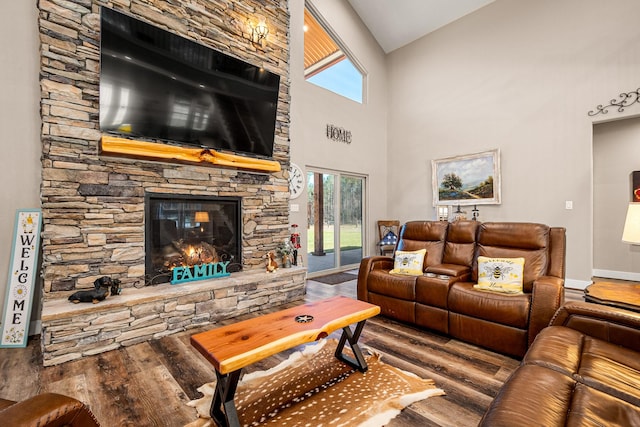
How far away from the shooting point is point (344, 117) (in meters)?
5.73

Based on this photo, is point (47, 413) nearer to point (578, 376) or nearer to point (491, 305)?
point (578, 376)

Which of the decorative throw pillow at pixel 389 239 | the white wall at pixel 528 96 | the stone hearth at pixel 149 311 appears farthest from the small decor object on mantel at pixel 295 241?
the white wall at pixel 528 96

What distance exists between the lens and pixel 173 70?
3.15 m

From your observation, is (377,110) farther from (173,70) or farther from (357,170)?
(173,70)

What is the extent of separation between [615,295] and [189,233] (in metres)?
3.79

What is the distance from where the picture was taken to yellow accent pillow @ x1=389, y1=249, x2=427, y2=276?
3205 millimetres

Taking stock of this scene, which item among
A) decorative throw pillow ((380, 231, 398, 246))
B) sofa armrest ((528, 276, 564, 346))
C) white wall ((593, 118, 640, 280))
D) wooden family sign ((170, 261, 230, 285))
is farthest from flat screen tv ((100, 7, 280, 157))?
white wall ((593, 118, 640, 280))

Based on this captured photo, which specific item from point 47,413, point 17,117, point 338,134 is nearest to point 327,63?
point 338,134

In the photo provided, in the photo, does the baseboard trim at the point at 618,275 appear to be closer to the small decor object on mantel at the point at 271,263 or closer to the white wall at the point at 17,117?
the small decor object on mantel at the point at 271,263

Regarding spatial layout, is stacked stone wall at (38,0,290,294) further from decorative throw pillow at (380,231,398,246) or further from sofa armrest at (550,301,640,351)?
decorative throw pillow at (380,231,398,246)

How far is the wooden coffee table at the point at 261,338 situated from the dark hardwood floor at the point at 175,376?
1.06ft

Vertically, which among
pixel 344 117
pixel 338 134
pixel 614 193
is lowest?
pixel 614 193

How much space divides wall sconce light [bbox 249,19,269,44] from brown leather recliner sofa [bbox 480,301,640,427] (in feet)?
14.1

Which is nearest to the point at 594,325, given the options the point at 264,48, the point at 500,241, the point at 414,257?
the point at 500,241
